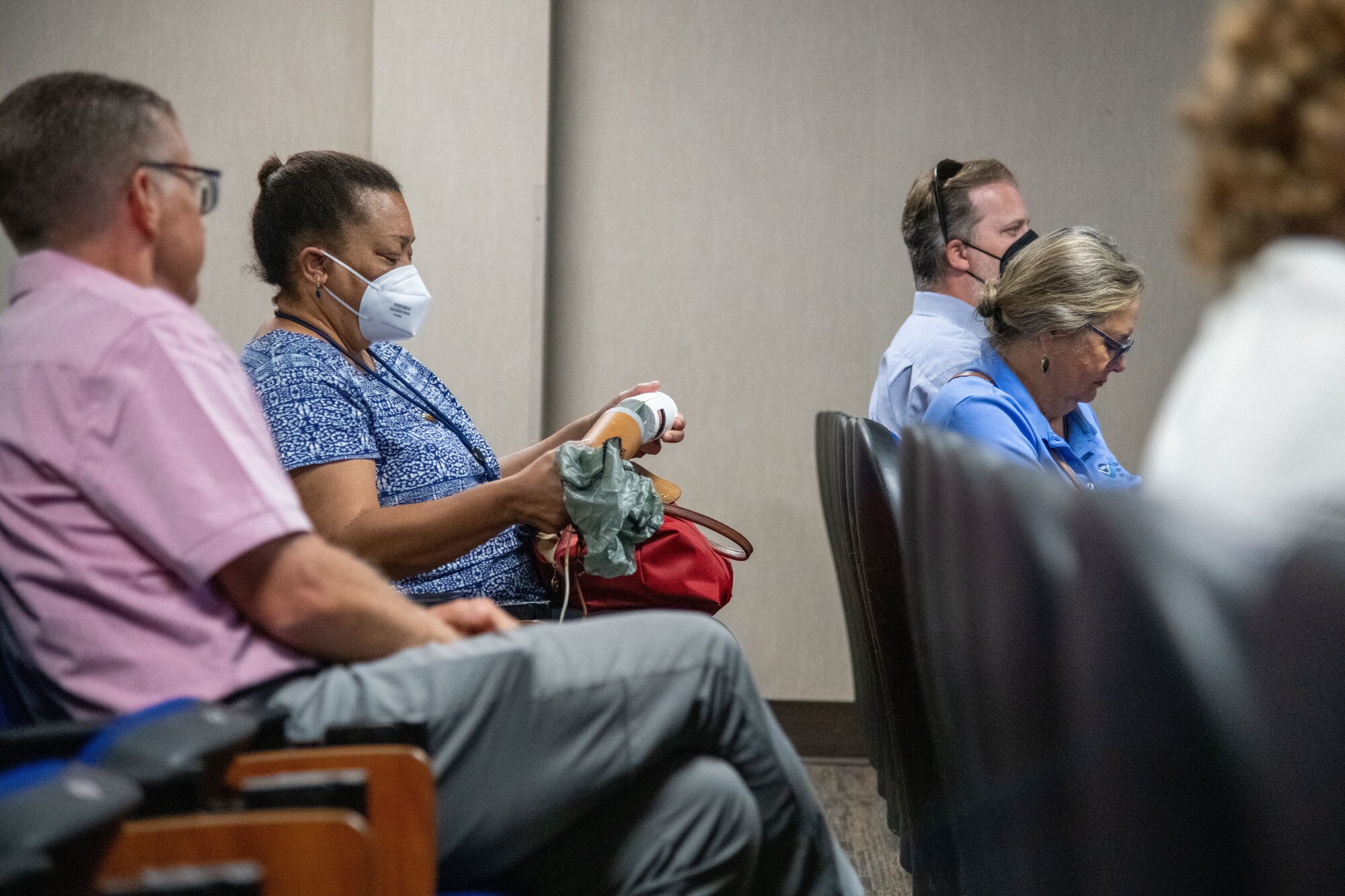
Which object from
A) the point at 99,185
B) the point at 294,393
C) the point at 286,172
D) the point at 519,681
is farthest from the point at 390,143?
the point at 519,681

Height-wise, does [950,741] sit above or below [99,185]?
below

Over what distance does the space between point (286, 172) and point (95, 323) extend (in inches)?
41.9

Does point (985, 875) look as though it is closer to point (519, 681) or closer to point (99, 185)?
point (519, 681)

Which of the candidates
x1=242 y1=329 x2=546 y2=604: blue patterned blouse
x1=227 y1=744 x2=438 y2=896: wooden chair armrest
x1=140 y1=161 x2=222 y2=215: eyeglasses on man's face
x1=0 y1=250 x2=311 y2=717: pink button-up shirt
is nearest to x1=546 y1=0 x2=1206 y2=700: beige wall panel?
x1=242 y1=329 x2=546 y2=604: blue patterned blouse

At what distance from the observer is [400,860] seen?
0.94 metres

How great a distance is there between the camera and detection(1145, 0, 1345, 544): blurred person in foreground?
650mm

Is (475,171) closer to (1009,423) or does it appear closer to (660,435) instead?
(660,435)

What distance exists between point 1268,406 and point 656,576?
1.42 metres

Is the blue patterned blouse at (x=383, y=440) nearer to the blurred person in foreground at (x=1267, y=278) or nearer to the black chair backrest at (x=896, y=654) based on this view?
the black chair backrest at (x=896, y=654)

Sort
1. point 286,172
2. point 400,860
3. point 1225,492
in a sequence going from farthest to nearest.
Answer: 1. point 286,172
2. point 400,860
3. point 1225,492

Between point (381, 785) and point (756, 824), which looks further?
point (756, 824)

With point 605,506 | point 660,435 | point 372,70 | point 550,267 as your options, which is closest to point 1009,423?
point 660,435

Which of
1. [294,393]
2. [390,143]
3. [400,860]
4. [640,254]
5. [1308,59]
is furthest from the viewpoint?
[640,254]

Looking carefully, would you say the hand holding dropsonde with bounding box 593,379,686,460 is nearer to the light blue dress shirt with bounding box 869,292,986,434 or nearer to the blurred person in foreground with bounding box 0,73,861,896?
the light blue dress shirt with bounding box 869,292,986,434
